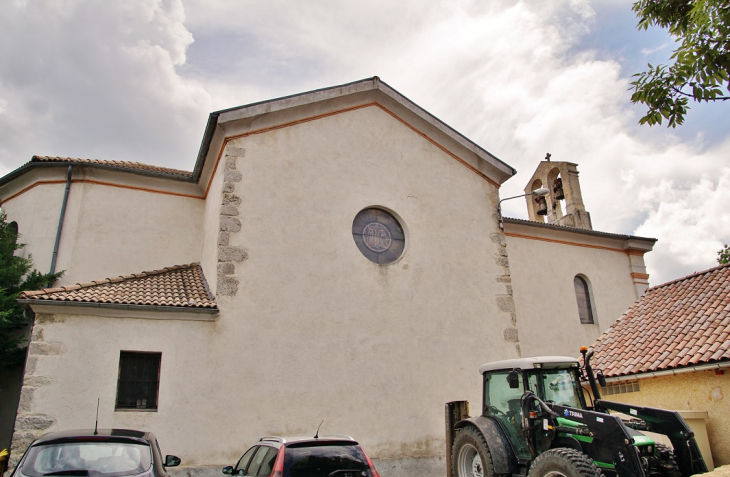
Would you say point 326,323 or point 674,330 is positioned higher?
point 326,323

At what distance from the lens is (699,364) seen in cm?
819

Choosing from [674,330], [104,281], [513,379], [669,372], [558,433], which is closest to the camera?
[558,433]

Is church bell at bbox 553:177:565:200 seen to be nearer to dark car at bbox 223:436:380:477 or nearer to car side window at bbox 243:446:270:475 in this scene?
dark car at bbox 223:436:380:477

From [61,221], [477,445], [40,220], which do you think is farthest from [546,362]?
[40,220]

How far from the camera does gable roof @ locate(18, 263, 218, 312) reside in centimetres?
955

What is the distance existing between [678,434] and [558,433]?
4.51 feet

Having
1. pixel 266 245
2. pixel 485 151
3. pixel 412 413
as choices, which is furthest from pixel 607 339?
pixel 266 245

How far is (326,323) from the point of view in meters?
11.4

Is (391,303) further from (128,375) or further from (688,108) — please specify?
(688,108)

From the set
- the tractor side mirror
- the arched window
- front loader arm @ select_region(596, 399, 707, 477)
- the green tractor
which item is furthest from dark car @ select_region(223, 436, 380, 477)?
the arched window

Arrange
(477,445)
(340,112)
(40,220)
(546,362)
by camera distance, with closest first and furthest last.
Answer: (546,362)
(477,445)
(40,220)
(340,112)

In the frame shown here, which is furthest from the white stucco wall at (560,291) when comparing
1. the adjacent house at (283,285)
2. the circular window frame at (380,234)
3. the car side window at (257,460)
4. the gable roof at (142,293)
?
the car side window at (257,460)

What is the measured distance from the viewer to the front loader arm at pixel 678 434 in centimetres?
636

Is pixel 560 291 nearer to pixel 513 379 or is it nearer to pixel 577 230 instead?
pixel 577 230
